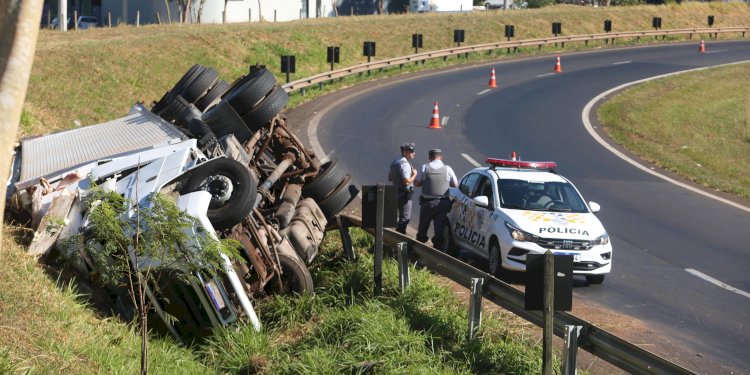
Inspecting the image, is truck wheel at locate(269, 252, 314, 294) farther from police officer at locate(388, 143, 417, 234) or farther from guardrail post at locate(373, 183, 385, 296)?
police officer at locate(388, 143, 417, 234)

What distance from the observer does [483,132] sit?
92.7ft

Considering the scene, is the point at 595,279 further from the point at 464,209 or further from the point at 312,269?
the point at 312,269

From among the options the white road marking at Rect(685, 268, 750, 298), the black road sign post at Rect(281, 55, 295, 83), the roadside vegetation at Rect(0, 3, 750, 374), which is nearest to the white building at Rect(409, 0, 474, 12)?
the roadside vegetation at Rect(0, 3, 750, 374)

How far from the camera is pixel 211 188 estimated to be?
1080cm

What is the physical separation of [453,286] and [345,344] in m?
2.83

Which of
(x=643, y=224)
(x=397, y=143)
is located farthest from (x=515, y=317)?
(x=397, y=143)

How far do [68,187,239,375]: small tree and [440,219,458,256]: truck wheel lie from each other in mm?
5647

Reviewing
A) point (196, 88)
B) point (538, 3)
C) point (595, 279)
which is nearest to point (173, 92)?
point (196, 88)

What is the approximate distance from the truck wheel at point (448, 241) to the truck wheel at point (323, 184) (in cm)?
183

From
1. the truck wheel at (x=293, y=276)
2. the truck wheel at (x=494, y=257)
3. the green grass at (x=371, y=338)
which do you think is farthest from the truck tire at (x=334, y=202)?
the truck wheel at (x=293, y=276)

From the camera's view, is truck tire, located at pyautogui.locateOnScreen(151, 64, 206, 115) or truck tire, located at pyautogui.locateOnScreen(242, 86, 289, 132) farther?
truck tire, located at pyautogui.locateOnScreen(151, 64, 206, 115)

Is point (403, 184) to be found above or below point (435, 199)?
above

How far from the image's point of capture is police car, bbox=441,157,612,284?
13.4m

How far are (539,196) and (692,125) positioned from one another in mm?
19289
